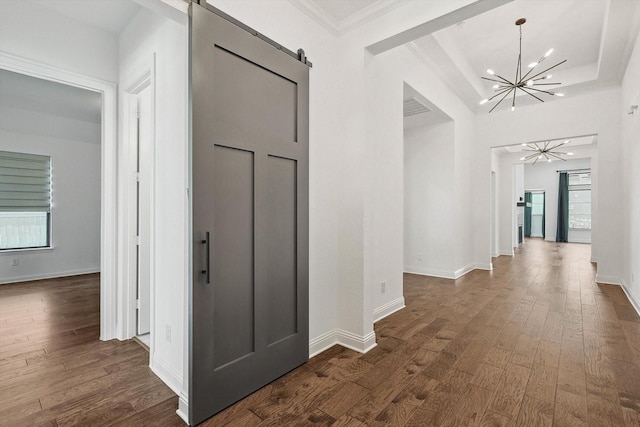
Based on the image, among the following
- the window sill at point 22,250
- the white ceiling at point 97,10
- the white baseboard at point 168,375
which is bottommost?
the white baseboard at point 168,375

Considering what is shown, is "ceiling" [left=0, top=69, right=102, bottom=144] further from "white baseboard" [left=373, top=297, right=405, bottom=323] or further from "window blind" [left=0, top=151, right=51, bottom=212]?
"white baseboard" [left=373, top=297, right=405, bottom=323]

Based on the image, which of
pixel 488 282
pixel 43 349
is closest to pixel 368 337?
pixel 43 349

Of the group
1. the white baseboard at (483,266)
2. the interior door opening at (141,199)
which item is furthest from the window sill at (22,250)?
the white baseboard at (483,266)

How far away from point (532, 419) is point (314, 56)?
2.97 metres

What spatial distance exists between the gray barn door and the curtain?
43.7ft

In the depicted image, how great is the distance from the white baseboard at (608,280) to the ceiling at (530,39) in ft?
10.6

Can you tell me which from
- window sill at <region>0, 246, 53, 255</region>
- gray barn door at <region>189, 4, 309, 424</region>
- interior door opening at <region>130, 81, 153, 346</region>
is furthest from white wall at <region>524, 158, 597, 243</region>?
window sill at <region>0, 246, 53, 255</region>

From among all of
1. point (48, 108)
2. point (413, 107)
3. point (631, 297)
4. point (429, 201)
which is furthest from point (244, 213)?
point (48, 108)

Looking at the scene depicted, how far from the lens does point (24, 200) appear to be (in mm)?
5625

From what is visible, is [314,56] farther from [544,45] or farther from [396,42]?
[544,45]

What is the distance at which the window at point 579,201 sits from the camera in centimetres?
1150

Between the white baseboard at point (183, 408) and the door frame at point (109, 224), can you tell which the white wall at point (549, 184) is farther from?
the door frame at point (109, 224)

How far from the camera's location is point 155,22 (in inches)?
92.2

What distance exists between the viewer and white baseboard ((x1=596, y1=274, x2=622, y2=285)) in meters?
4.97
